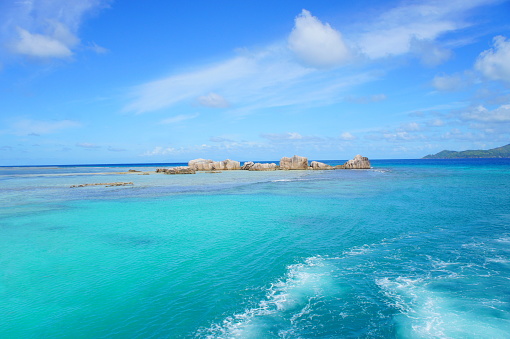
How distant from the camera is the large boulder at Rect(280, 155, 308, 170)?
4451 inches

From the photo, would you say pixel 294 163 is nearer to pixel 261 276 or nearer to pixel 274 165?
pixel 274 165

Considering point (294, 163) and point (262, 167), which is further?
point (294, 163)

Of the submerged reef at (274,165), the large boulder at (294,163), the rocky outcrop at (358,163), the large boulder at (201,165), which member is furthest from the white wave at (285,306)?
the rocky outcrop at (358,163)

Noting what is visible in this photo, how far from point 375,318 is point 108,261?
1283cm

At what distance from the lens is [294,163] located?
11350 centimetres

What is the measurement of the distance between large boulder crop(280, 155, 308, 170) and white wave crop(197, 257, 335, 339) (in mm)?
99633

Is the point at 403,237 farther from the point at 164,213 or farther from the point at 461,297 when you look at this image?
the point at 164,213

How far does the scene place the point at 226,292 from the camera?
11930 millimetres

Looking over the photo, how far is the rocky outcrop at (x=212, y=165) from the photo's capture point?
361 feet

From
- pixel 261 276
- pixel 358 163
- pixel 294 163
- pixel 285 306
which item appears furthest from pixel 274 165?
pixel 285 306

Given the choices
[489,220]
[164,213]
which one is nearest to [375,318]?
[489,220]

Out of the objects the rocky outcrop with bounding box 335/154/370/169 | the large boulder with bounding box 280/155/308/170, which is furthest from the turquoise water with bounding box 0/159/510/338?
the rocky outcrop with bounding box 335/154/370/169

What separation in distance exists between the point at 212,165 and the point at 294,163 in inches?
1197

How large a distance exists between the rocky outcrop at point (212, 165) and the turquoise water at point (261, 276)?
84.4 m
